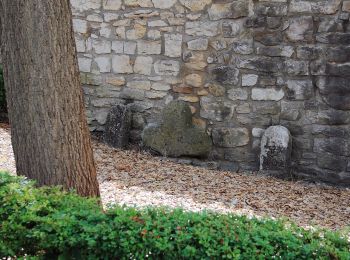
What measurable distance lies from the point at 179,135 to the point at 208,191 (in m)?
1.35

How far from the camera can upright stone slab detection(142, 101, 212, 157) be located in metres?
7.09

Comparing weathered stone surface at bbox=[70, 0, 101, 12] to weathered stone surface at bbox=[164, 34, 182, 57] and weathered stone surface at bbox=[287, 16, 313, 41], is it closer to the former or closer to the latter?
weathered stone surface at bbox=[164, 34, 182, 57]

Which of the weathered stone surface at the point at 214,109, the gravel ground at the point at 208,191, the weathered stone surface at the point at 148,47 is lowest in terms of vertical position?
the gravel ground at the point at 208,191

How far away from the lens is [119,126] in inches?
296

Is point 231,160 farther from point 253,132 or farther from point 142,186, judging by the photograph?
point 142,186

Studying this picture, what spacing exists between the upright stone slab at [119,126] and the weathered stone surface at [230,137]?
3.92ft

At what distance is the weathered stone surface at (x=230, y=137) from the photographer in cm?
699

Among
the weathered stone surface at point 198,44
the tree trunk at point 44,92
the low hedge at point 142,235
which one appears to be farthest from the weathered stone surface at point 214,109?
the low hedge at point 142,235

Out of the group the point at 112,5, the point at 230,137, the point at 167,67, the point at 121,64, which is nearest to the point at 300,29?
the point at 230,137

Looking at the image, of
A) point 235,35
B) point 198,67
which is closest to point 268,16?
point 235,35

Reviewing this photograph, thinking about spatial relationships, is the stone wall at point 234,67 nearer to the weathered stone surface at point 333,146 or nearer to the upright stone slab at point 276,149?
the weathered stone surface at point 333,146

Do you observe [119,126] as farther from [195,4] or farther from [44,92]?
[44,92]

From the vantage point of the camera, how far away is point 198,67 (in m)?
7.12

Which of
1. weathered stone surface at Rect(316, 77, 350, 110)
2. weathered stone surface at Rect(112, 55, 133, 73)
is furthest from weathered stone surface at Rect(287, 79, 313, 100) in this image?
weathered stone surface at Rect(112, 55, 133, 73)
